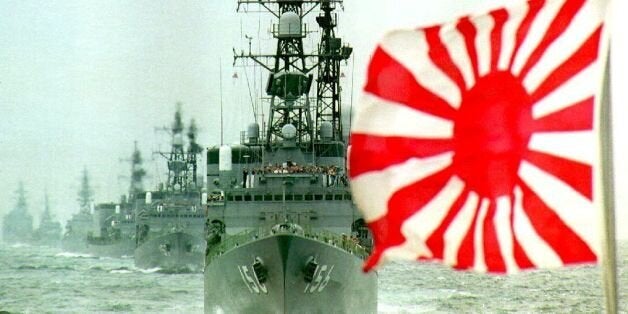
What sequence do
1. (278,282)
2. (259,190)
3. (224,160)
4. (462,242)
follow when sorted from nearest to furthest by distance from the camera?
(462,242) → (278,282) → (259,190) → (224,160)

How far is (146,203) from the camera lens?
235ft

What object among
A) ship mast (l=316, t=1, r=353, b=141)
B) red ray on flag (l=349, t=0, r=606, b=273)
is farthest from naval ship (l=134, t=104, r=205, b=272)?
red ray on flag (l=349, t=0, r=606, b=273)

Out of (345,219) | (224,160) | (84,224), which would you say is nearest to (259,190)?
(345,219)

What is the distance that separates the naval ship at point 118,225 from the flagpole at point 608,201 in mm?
74656

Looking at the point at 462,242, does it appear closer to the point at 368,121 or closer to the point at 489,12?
the point at 368,121

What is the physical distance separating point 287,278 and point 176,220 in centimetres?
4341

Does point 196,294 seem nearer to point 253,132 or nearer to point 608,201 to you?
point 253,132

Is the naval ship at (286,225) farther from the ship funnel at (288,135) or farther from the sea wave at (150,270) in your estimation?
the sea wave at (150,270)

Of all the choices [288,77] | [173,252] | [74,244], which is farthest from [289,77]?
[74,244]

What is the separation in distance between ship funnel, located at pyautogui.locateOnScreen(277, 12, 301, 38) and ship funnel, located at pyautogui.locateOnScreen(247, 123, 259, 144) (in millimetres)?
3198

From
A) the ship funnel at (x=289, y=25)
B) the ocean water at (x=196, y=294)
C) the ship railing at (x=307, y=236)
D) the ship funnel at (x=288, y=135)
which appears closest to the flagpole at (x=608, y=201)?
the ship railing at (x=307, y=236)

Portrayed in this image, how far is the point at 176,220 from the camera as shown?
66.4 m

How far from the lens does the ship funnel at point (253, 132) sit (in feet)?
104

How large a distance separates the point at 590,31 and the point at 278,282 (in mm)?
19287
